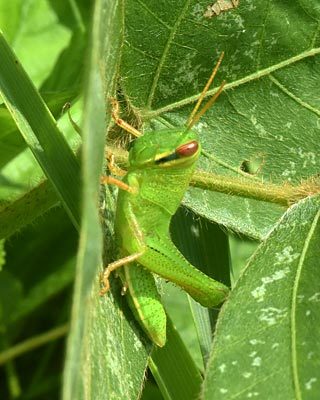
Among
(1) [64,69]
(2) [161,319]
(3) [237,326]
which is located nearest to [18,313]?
(1) [64,69]

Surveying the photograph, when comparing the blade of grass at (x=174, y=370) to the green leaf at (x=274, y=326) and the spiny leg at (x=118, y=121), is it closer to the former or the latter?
the green leaf at (x=274, y=326)

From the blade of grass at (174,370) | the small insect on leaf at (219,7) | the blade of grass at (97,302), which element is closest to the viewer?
the blade of grass at (97,302)

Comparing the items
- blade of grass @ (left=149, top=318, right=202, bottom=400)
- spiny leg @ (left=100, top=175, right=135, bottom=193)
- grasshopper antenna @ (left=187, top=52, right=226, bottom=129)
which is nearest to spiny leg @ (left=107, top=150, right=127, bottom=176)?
spiny leg @ (left=100, top=175, right=135, bottom=193)

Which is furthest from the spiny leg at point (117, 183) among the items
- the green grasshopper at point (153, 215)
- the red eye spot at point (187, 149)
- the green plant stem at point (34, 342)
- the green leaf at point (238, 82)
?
the green plant stem at point (34, 342)

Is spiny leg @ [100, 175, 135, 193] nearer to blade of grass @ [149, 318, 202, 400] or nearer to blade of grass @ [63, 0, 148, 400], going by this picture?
blade of grass @ [63, 0, 148, 400]

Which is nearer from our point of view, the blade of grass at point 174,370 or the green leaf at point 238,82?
the green leaf at point 238,82

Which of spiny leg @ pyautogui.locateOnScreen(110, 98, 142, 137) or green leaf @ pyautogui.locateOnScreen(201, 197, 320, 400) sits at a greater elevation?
spiny leg @ pyautogui.locateOnScreen(110, 98, 142, 137)

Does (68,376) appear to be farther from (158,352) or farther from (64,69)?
(64,69)

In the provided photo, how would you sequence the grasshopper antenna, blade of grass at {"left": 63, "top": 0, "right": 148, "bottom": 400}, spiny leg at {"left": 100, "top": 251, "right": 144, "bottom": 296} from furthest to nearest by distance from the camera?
the grasshopper antenna < spiny leg at {"left": 100, "top": 251, "right": 144, "bottom": 296} < blade of grass at {"left": 63, "top": 0, "right": 148, "bottom": 400}
